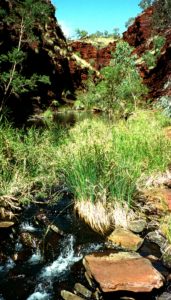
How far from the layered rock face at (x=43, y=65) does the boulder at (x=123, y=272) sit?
29.4 metres

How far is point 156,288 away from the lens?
14.7 feet

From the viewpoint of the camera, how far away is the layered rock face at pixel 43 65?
3953cm

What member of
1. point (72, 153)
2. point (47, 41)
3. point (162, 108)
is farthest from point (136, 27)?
point (72, 153)

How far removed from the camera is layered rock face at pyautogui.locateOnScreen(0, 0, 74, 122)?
39531 mm

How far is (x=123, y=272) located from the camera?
4.70m

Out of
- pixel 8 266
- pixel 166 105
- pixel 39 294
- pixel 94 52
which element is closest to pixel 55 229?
pixel 8 266

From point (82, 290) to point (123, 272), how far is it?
0.56 meters

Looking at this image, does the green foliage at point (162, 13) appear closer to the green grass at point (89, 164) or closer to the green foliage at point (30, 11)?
the green foliage at point (30, 11)

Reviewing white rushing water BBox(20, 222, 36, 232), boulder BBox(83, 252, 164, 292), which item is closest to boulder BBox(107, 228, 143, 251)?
boulder BBox(83, 252, 164, 292)

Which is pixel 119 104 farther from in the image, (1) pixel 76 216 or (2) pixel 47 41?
(2) pixel 47 41

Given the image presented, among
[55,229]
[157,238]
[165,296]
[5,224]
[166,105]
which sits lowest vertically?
[165,296]

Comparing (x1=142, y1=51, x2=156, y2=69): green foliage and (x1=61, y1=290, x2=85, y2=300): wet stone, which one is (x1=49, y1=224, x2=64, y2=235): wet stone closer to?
(x1=61, y1=290, x2=85, y2=300): wet stone

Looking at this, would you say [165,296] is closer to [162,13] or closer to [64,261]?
[64,261]

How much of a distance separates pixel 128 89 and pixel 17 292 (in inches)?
763
